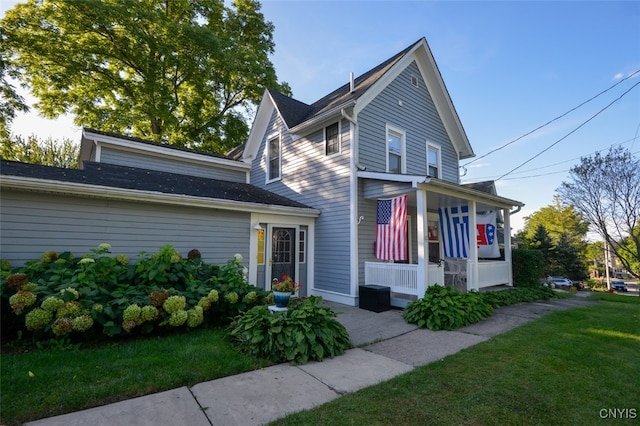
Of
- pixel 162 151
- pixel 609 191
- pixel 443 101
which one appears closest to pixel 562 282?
pixel 609 191

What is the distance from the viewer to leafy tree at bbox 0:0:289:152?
1402cm

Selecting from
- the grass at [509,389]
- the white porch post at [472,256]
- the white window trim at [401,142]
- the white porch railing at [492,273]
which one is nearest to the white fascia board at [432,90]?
the white window trim at [401,142]

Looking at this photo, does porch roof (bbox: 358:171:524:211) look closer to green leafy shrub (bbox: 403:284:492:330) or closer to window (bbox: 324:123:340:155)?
window (bbox: 324:123:340:155)

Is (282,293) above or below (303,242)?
below

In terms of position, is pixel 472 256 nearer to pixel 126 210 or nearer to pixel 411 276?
pixel 411 276

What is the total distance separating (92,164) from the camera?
8680 millimetres

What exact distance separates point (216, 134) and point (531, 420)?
20.3 meters

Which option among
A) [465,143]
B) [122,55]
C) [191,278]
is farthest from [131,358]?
[122,55]

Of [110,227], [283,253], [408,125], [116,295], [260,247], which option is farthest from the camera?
[408,125]

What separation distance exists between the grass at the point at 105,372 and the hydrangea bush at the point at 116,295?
0.34 meters

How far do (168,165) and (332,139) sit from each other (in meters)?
6.10

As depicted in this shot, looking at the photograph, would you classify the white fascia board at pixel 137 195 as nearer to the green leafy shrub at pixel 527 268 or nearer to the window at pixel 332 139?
the window at pixel 332 139

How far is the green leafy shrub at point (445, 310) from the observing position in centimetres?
598

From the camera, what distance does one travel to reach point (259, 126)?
12.3 meters
